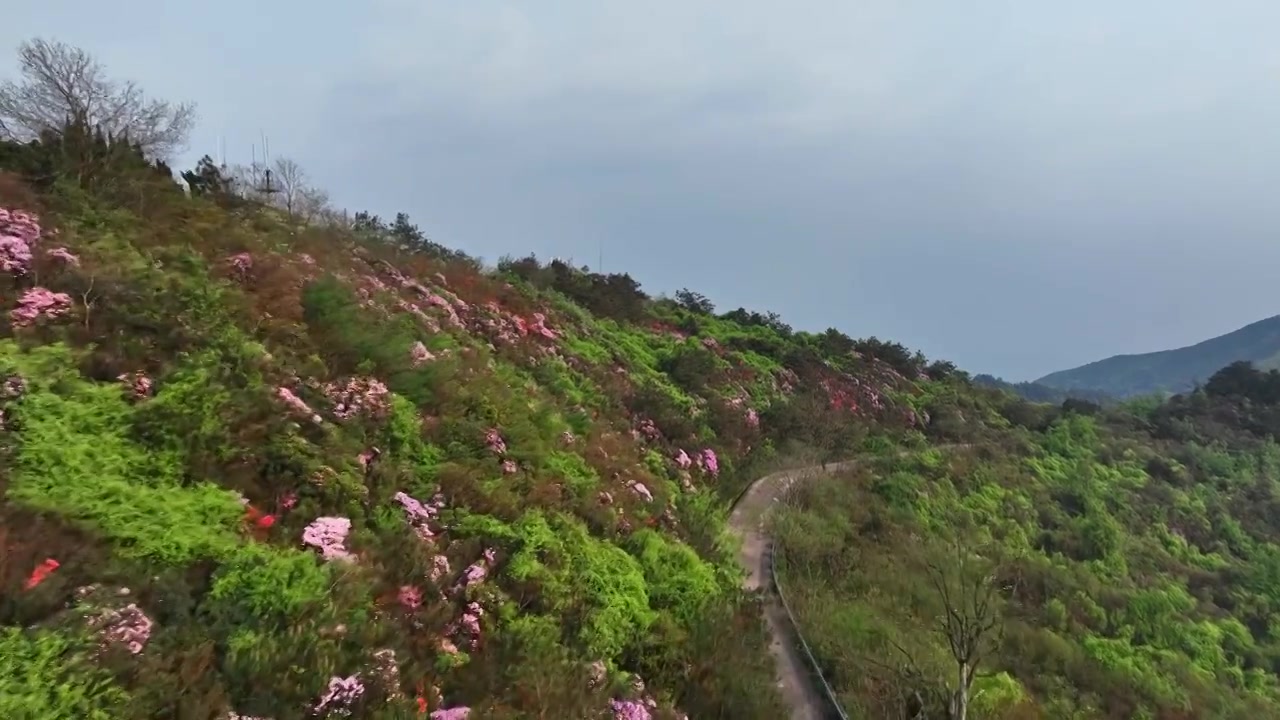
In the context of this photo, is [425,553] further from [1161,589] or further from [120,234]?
[1161,589]

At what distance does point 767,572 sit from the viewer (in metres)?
14.3

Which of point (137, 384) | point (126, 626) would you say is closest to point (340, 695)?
point (126, 626)

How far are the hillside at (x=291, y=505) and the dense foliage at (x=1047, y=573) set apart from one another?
2.77 meters

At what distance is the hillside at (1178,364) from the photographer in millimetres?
140750

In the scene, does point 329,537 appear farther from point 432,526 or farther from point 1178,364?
point 1178,364

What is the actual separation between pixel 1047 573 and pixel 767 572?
28.4ft

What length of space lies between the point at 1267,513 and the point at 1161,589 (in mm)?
12058

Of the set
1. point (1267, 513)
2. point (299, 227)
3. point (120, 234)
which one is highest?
point (299, 227)

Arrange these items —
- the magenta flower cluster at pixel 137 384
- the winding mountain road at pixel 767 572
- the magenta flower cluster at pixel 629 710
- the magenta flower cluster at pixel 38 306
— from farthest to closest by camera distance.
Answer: the winding mountain road at pixel 767 572 → the magenta flower cluster at pixel 38 306 → the magenta flower cluster at pixel 137 384 → the magenta flower cluster at pixel 629 710

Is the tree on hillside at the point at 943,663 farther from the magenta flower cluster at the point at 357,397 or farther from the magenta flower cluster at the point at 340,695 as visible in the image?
the magenta flower cluster at the point at 357,397

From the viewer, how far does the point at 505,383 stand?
43.0 feet

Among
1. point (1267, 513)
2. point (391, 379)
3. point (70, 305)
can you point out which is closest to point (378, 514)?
point (391, 379)

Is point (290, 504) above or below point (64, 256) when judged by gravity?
below

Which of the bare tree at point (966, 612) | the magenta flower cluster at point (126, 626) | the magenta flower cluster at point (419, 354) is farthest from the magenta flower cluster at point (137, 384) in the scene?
the bare tree at point (966, 612)
